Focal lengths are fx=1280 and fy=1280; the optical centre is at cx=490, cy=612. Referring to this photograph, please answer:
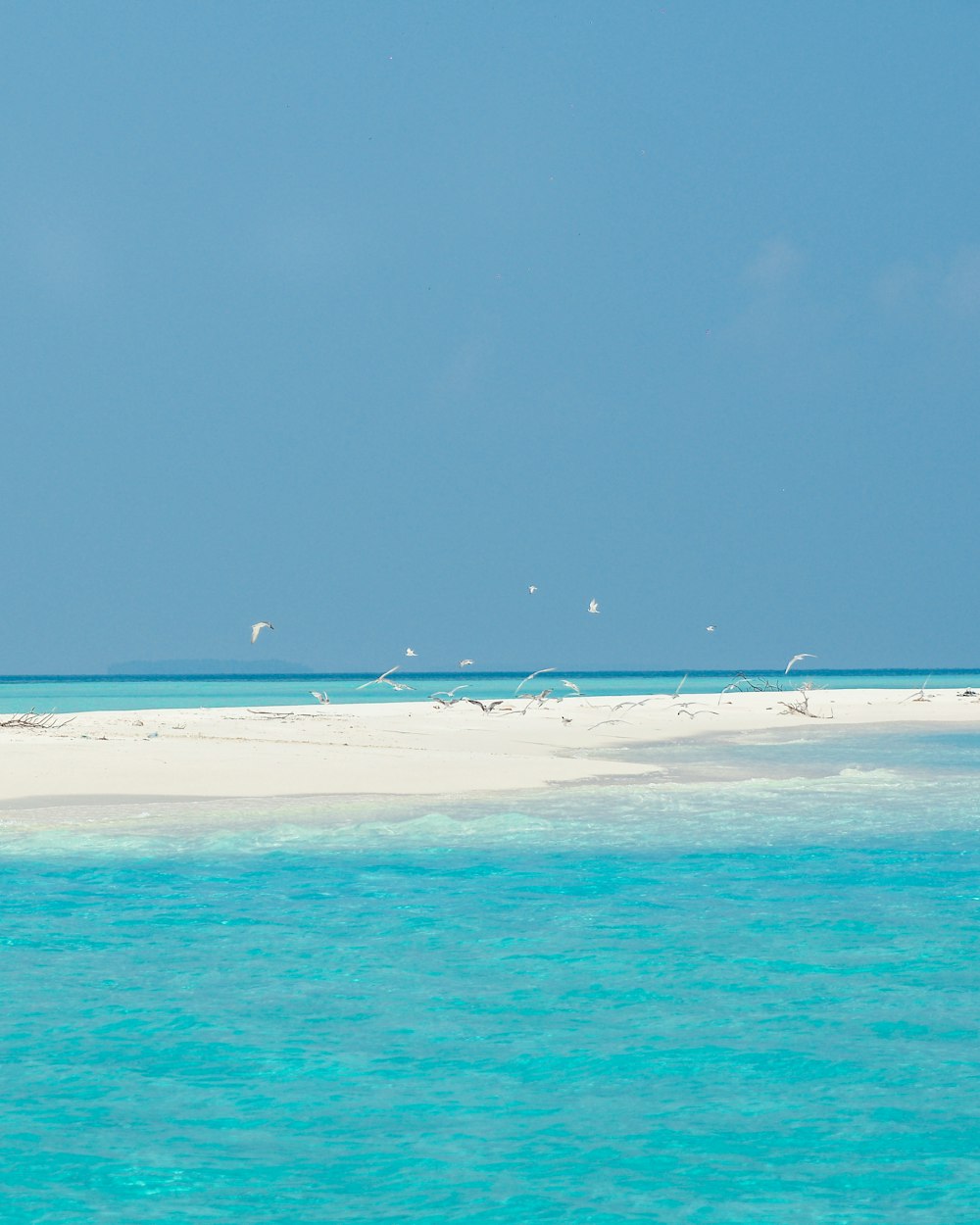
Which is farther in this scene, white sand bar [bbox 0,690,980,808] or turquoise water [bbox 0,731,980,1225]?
white sand bar [bbox 0,690,980,808]

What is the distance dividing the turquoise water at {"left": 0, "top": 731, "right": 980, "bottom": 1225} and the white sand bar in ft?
13.7

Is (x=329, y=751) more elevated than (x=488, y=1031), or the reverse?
(x=329, y=751)

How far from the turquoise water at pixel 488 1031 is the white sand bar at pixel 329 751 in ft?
13.7

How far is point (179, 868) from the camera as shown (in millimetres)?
10656

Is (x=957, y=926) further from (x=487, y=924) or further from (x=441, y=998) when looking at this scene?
(x=441, y=998)

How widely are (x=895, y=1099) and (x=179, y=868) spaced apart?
6.83 meters

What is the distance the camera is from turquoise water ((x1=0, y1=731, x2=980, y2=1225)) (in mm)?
4523

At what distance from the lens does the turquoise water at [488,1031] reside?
4523 millimetres

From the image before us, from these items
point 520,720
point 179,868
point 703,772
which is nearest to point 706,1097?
point 179,868

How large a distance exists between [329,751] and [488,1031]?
1426cm

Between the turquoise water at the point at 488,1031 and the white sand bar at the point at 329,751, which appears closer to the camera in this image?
the turquoise water at the point at 488,1031

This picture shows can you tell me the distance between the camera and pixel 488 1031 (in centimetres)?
621

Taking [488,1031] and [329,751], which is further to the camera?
[329,751]

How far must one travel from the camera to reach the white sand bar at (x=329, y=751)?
635 inches
